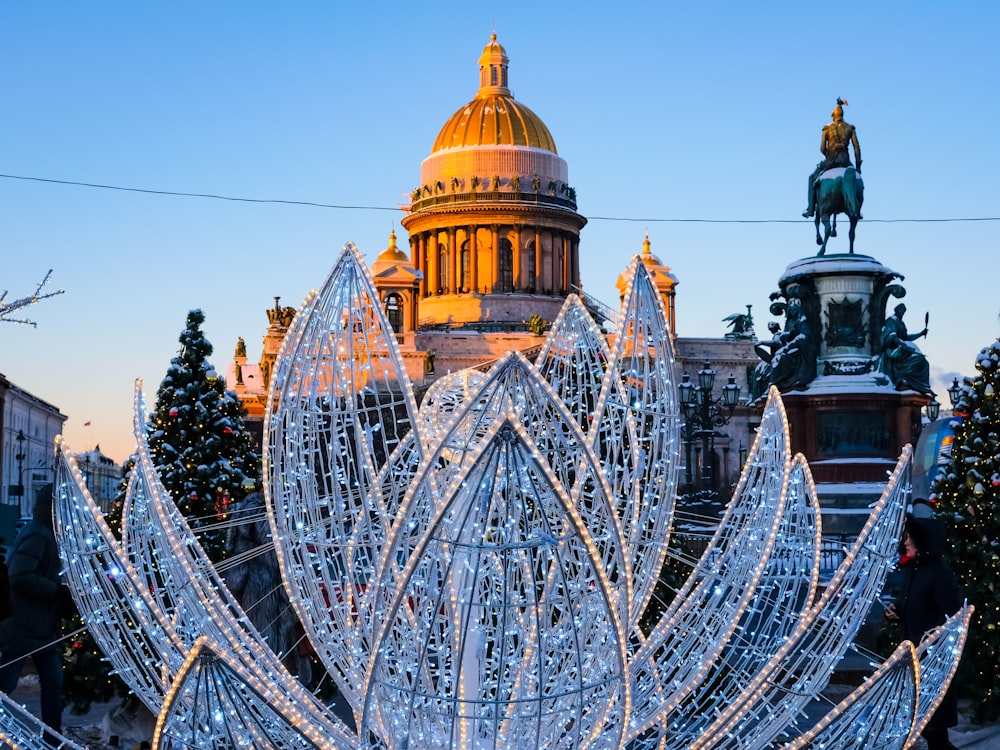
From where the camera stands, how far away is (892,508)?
25.9ft

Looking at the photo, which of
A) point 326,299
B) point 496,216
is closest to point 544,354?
point 326,299

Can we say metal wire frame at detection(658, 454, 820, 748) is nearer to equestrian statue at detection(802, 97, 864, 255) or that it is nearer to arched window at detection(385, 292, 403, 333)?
equestrian statue at detection(802, 97, 864, 255)

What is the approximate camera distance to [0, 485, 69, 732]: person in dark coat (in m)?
9.10

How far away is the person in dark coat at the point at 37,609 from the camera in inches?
358

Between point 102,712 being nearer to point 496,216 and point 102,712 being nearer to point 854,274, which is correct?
point 854,274

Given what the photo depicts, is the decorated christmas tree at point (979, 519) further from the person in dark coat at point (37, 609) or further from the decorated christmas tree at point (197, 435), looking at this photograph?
the decorated christmas tree at point (197, 435)

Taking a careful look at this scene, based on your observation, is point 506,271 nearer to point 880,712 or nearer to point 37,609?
point 37,609

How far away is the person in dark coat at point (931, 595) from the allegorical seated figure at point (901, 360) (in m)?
13.4

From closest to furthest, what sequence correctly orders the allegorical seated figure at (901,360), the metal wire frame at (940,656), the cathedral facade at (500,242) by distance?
the metal wire frame at (940,656) → the allegorical seated figure at (901,360) → the cathedral facade at (500,242)

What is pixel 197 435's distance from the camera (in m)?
19.3

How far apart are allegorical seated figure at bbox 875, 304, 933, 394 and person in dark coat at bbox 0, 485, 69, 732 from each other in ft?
51.8

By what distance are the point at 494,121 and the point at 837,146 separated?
53.6 metres

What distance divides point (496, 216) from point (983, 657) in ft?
206

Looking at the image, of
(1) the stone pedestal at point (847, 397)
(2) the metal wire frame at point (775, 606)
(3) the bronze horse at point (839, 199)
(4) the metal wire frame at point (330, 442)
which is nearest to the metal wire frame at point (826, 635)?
(2) the metal wire frame at point (775, 606)
